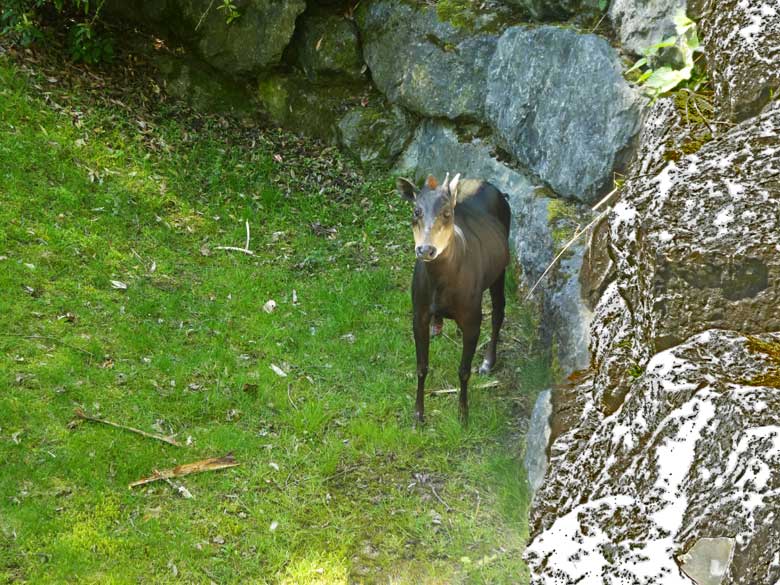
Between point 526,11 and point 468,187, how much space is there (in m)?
2.50

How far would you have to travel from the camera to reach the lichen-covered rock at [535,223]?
242 inches

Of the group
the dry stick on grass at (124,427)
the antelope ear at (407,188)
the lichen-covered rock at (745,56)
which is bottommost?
the dry stick on grass at (124,427)

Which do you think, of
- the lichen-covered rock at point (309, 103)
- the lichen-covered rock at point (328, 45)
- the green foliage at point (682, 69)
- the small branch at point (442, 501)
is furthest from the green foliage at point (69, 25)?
the green foliage at point (682, 69)

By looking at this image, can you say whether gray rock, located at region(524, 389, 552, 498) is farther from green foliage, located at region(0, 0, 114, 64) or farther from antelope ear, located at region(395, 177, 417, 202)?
green foliage, located at region(0, 0, 114, 64)

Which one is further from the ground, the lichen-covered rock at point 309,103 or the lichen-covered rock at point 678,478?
the lichen-covered rock at point 678,478

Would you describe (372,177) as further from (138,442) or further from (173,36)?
(138,442)

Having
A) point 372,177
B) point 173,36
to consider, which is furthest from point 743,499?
point 173,36

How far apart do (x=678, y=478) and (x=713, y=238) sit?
1.73 ft

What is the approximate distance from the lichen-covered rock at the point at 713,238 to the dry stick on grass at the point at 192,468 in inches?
162

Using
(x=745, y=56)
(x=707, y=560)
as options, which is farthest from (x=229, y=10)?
(x=707, y=560)

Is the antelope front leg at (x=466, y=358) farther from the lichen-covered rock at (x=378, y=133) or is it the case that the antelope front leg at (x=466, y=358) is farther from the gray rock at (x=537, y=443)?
the lichen-covered rock at (x=378, y=133)

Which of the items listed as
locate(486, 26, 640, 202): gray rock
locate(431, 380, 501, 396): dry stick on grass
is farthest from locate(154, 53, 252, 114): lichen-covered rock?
locate(431, 380, 501, 396): dry stick on grass

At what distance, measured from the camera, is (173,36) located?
33.9 feet

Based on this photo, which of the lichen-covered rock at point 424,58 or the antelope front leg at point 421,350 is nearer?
the antelope front leg at point 421,350
